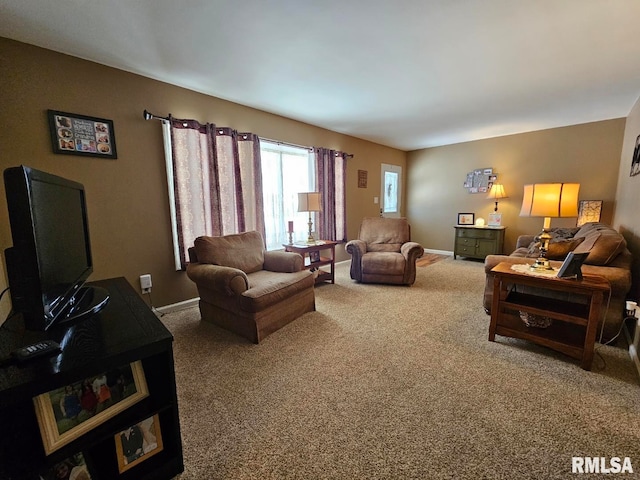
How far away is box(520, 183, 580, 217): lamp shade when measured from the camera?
198cm

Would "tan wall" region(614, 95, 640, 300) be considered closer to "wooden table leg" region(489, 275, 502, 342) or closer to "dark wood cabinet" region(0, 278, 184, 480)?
"wooden table leg" region(489, 275, 502, 342)

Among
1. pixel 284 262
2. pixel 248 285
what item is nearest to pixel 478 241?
pixel 284 262

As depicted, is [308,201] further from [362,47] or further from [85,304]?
[85,304]

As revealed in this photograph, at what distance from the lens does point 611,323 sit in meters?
2.08

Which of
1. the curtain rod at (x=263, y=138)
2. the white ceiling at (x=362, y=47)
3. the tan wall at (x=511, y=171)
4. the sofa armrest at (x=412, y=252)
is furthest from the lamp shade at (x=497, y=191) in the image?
the curtain rod at (x=263, y=138)

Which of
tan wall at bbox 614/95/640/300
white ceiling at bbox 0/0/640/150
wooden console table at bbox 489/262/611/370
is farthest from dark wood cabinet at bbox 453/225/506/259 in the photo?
wooden console table at bbox 489/262/611/370

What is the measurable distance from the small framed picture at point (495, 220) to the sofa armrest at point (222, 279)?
4.82 meters

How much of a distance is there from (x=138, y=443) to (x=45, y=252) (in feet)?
2.65

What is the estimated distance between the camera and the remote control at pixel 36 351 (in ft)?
2.68

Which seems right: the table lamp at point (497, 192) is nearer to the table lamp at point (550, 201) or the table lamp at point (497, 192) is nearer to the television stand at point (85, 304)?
the table lamp at point (550, 201)

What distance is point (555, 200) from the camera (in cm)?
201

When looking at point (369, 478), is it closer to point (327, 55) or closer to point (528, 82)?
point (327, 55)

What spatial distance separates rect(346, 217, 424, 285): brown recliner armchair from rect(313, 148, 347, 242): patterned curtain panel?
55 centimetres

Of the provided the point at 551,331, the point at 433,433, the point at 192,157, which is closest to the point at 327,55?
the point at 192,157
